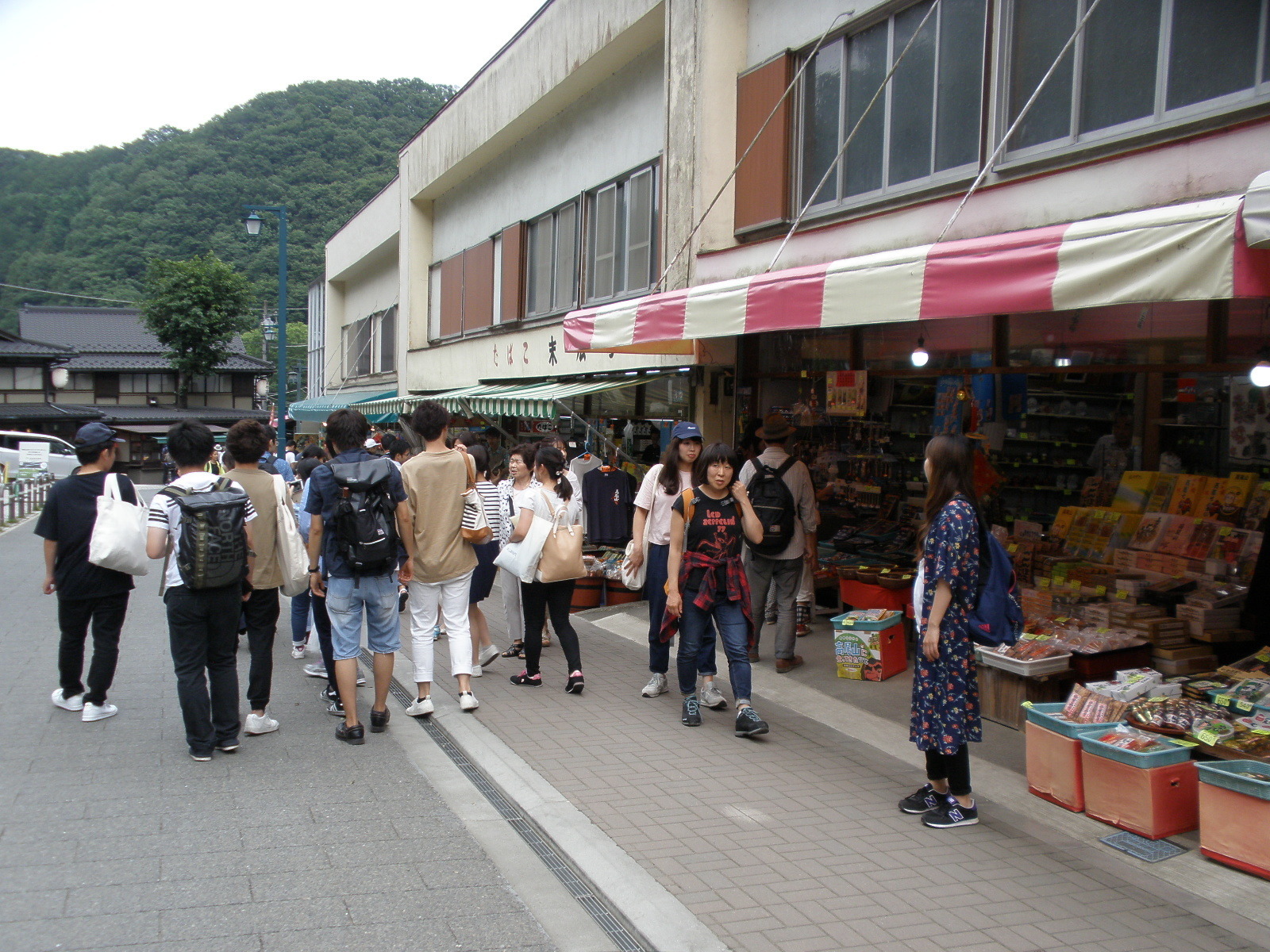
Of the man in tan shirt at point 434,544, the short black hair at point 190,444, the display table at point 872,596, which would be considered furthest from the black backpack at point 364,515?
the display table at point 872,596

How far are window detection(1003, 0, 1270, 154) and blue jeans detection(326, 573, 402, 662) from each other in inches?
210

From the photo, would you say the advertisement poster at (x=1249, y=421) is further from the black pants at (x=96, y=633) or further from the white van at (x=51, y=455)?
the white van at (x=51, y=455)

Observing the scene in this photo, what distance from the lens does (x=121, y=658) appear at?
309 inches

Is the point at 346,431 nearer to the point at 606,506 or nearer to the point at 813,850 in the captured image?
the point at 813,850

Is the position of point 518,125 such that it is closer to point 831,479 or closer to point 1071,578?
point 831,479

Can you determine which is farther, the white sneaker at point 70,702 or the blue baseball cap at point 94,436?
the white sneaker at point 70,702

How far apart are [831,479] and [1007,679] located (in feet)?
12.8

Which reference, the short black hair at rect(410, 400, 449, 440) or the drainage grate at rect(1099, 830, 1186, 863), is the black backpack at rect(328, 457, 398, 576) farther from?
the drainage grate at rect(1099, 830, 1186, 863)

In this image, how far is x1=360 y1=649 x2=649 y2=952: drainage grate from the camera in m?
3.70

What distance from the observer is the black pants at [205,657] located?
17.4 feet

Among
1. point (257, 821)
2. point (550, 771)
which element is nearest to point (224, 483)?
point (257, 821)

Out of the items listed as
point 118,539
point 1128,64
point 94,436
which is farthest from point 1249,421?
point 94,436

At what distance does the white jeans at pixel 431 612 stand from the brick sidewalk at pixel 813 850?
569 mm

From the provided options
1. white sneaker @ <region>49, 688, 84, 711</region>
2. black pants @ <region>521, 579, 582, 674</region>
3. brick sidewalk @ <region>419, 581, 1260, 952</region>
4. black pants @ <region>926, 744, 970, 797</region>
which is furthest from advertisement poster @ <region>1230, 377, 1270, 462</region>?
white sneaker @ <region>49, 688, 84, 711</region>
